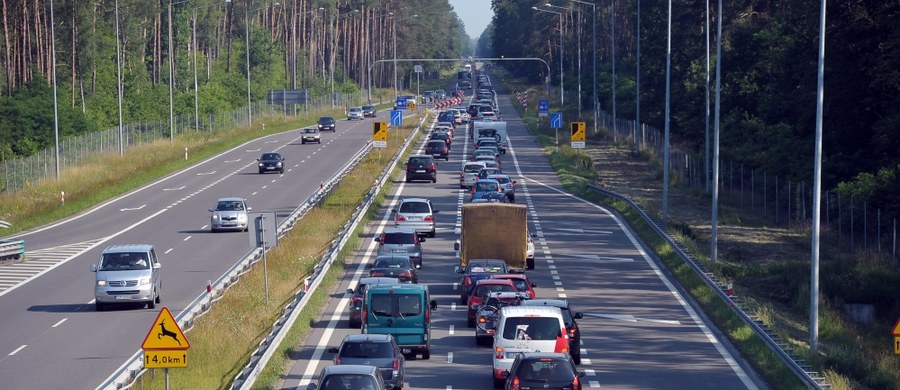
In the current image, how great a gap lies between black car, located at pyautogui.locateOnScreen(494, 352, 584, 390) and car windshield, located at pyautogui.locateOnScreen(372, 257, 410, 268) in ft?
52.3

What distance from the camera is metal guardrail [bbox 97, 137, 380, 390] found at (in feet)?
77.9

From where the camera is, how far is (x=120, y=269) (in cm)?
3522

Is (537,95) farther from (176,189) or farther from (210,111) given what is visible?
(176,189)

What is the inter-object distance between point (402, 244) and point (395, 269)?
6.21 metres

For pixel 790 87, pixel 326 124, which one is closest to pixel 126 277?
pixel 790 87

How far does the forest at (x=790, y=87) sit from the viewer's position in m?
47.6

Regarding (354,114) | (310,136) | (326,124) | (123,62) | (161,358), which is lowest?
→ (161,358)

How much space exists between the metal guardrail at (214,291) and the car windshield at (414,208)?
14.7 ft

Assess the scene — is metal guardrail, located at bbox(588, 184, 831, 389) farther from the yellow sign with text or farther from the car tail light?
the yellow sign with text

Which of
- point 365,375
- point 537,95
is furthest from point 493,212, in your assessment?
point 537,95

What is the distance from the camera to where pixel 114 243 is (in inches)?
1959

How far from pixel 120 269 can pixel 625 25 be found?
4596 inches

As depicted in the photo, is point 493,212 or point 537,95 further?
point 537,95

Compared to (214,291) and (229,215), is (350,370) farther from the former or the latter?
(229,215)
